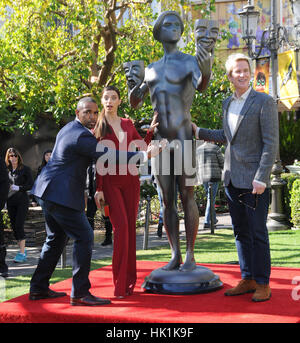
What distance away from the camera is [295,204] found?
412 inches

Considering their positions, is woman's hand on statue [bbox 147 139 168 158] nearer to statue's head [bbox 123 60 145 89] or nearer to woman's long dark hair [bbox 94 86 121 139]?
woman's long dark hair [bbox 94 86 121 139]

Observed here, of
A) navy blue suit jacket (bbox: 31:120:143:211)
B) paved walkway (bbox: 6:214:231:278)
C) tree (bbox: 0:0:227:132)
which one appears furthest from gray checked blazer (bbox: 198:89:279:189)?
tree (bbox: 0:0:227:132)

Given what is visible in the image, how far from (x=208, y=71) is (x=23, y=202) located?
4.69 metres

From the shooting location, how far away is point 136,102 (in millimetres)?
5223

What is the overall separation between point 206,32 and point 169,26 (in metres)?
0.49

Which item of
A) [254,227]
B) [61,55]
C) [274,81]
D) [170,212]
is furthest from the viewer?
[61,55]

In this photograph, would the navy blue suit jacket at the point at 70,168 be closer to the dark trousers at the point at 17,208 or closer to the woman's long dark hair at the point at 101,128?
the woman's long dark hair at the point at 101,128

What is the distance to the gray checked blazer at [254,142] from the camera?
4336mm

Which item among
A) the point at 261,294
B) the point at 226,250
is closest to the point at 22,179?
the point at 226,250

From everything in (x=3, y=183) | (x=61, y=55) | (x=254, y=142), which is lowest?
(x=3, y=183)

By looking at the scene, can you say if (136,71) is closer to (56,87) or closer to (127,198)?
(127,198)

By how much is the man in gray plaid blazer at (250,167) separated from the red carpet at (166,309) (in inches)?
7.7

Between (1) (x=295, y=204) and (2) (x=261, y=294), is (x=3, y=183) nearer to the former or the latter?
(2) (x=261, y=294)

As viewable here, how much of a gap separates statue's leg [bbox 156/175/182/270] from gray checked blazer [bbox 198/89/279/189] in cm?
61
